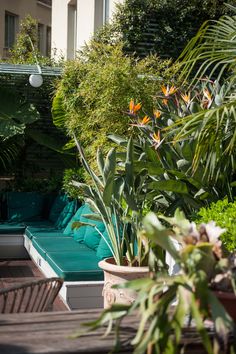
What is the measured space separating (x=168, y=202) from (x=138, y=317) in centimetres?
344

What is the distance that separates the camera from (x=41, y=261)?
25.7ft

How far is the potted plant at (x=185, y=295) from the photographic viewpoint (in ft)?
7.66

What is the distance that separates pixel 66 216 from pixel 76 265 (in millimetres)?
3736

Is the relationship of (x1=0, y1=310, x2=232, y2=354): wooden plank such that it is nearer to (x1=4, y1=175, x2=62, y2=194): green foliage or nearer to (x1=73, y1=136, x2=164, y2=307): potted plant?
(x1=73, y1=136, x2=164, y2=307): potted plant

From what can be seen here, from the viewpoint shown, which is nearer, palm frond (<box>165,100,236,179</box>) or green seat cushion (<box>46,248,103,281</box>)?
palm frond (<box>165,100,236,179</box>)

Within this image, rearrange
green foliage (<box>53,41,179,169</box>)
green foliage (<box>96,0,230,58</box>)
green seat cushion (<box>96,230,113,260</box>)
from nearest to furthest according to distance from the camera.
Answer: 1. green seat cushion (<box>96,230,113,260</box>)
2. green foliage (<box>53,41,179,169</box>)
3. green foliage (<box>96,0,230,58</box>)

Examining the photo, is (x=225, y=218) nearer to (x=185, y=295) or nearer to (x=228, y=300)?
(x=228, y=300)

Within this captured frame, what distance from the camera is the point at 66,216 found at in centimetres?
1018

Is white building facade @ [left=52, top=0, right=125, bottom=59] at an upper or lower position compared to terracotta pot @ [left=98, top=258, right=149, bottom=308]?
upper

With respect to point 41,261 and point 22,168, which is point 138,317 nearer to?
point 41,261

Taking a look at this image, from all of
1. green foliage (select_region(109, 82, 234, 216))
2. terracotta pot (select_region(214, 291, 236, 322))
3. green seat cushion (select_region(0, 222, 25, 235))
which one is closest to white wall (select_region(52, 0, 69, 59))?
green seat cushion (select_region(0, 222, 25, 235))

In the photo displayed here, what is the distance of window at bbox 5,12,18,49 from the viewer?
25.6m

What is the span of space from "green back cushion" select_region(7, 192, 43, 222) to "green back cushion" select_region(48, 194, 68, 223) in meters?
0.36

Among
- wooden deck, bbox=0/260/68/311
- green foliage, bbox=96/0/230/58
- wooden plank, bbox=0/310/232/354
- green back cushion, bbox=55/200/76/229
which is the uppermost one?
green foliage, bbox=96/0/230/58
